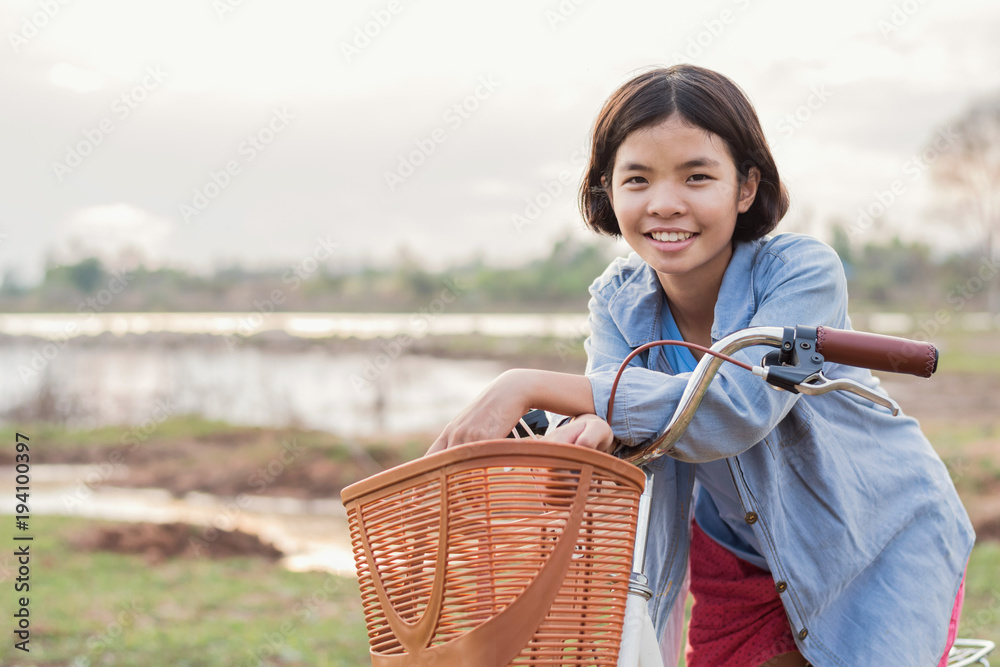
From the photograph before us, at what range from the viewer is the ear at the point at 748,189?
212 cm

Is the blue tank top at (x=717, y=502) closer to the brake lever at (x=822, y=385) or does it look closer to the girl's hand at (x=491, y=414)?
the brake lever at (x=822, y=385)

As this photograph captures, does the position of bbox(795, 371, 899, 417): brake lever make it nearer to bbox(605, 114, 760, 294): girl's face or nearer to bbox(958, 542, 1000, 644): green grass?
bbox(605, 114, 760, 294): girl's face

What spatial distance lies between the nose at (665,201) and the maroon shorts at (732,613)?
0.98 m

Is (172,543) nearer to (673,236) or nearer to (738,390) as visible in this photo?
(673,236)

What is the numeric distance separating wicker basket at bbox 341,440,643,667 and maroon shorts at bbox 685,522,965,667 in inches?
37.4

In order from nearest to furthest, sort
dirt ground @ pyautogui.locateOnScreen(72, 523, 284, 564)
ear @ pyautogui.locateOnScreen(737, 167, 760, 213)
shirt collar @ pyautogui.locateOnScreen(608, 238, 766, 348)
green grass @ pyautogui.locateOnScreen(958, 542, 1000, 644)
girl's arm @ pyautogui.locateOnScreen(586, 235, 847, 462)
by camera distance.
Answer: girl's arm @ pyautogui.locateOnScreen(586, 235, 847, 462)
shirt collar @ pyautogui.locateOnScreen(608, 238, 766, 348)
ear @ pyautogui.locateOnScreen(737, 167, 760, 213)
green grass @ pyautogui.locateOnScreen(958, 542, 1000, 644)
dirt ground @ pyautogui.locateOnScreen(72, 523, 284, 564)

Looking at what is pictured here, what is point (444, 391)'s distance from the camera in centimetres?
1608

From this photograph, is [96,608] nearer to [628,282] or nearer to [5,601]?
[5,601]

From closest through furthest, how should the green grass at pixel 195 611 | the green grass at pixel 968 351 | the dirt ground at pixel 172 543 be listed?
the green grass at pixel 195 611 → the dirt ground at pixel 172 543 → the green grass at pixel 968 351

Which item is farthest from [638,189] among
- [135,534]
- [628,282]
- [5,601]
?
[135,534]

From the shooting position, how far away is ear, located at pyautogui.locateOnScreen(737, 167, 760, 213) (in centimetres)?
212

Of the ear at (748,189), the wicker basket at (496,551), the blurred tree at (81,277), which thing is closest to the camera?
the wicker basket at (496,551)

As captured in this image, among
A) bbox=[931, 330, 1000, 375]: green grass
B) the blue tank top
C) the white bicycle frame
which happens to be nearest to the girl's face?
the blue tank top

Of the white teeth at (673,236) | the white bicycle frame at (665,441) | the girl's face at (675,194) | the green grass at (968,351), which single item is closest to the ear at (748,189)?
the girl's face at (675,194)
